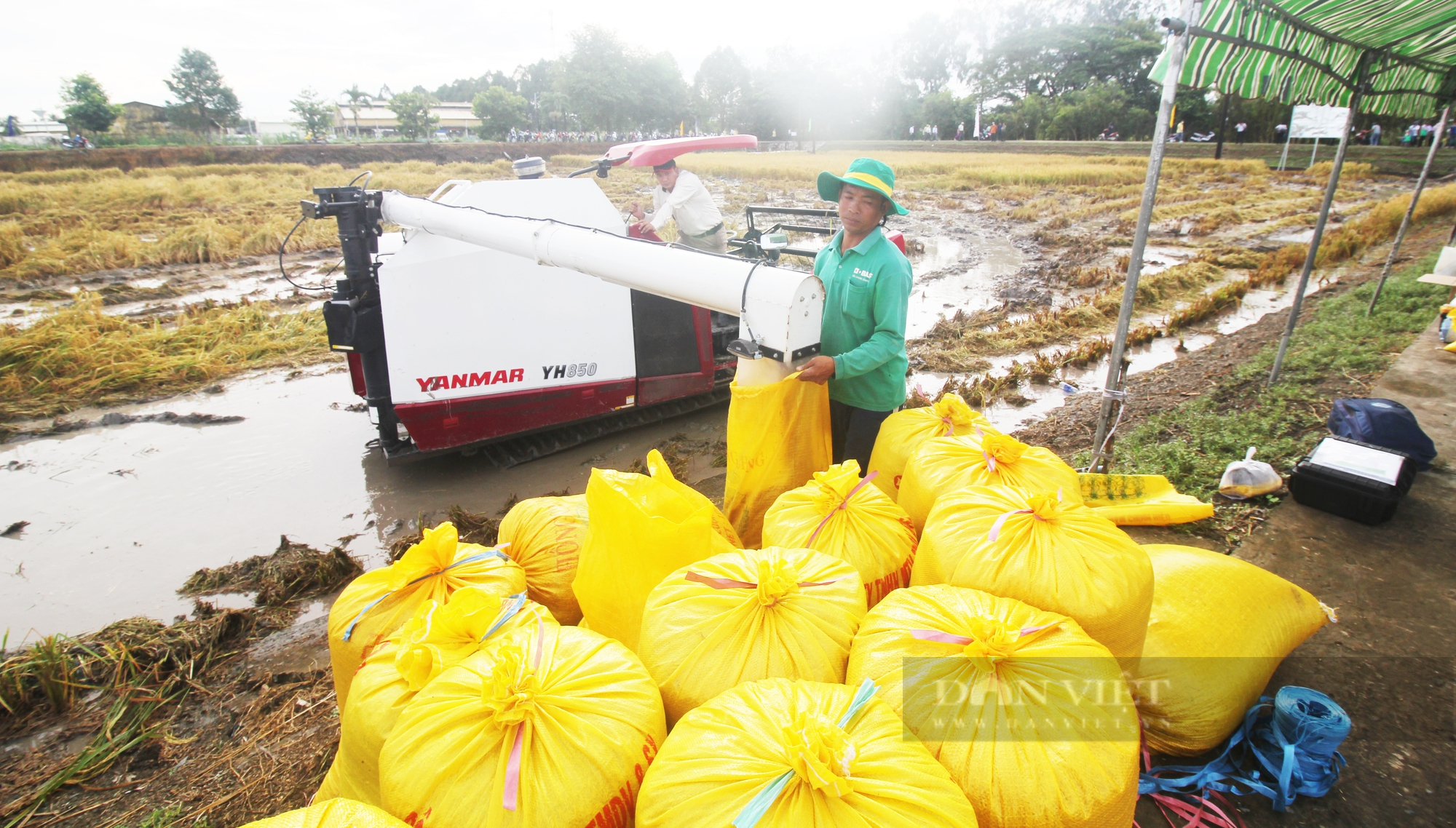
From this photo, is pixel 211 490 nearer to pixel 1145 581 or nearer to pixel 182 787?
pixel 182 787

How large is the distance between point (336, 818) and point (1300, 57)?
535cm

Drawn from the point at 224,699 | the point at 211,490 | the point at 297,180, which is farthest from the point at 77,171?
the point at 224,699

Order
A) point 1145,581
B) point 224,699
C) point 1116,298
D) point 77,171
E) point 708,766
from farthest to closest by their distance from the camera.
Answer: point 77,171
point 1116,298
point 224,699
point 1145,581
point 708,766

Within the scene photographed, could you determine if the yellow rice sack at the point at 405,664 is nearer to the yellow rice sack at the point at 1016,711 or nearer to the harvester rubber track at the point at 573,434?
the yellow rice sack at the point at 1016,711

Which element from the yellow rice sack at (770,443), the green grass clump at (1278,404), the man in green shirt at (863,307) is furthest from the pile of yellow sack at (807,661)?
the green grass clump at (1278,404)

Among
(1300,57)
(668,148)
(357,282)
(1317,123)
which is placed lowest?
(357,282)

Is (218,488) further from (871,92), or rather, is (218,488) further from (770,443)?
(871,92)

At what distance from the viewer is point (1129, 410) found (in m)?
4.98

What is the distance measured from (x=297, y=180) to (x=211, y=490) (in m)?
23.7

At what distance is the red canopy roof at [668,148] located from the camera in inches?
189

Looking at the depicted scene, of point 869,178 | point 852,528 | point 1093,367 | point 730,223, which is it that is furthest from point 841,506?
point 730,223

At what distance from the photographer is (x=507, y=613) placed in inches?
60.1

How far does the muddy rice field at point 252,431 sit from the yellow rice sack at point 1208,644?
1.16 meters

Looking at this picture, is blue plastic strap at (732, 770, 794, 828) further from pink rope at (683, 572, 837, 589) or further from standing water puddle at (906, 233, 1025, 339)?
standing water puddle at (906, 233, 1025, 339)
